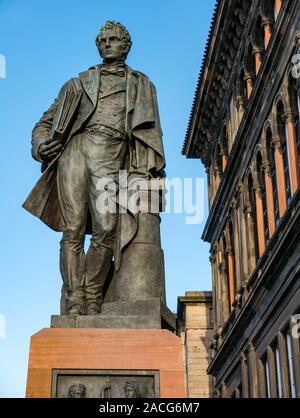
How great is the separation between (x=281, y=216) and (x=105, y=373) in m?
21.2

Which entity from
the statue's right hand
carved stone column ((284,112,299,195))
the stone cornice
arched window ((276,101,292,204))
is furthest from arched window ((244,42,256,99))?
the statue's right hand

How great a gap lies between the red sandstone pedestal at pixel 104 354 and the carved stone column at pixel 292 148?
19187 millimetres

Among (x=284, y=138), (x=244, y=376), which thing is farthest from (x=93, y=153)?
(x=244, y=376)

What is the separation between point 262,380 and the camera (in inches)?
1254

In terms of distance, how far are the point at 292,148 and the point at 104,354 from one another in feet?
69.5

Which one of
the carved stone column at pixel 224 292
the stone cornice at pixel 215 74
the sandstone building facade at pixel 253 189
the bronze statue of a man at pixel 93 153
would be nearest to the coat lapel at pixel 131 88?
the bronze statue of a man at pixel 93 153

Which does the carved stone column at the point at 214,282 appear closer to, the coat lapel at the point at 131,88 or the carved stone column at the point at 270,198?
the carved stone column at the point at 270,198

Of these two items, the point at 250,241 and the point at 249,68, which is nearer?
the point at 250,241

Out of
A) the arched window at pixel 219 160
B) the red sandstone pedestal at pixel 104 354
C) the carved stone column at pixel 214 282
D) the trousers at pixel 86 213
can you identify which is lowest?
the red sandstone pedestal at pixel 104 354

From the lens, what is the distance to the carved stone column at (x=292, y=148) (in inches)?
1087

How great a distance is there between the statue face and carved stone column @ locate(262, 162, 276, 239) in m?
21.2

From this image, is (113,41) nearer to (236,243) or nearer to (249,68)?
(249,68)

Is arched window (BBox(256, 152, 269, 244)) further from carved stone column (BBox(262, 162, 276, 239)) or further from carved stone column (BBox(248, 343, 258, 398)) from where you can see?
carved stone column (BBox(248, 343, 258, 398))

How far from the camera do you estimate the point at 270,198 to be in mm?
31750
